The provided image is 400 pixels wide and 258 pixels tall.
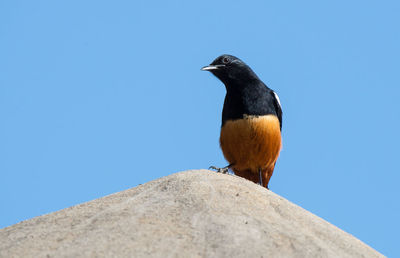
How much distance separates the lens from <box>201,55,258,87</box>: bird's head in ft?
29.0

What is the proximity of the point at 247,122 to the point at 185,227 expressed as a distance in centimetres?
332

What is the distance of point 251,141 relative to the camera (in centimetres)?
828

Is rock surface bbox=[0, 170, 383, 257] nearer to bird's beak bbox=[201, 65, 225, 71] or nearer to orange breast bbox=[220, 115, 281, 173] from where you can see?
orange breast bbox=[220, 115, 281, 173]

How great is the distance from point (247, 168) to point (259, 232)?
11.4 ft

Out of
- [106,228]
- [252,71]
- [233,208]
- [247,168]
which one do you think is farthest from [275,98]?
[106,228]

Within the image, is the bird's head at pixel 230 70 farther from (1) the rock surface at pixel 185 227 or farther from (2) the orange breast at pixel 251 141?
(1) the rock surface at pixel 185 227

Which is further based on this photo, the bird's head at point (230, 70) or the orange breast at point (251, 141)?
the bird's head at point (230, 70)

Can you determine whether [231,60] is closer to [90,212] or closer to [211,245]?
[90,212]

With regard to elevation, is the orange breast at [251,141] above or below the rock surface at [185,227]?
above

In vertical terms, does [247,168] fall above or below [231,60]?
below

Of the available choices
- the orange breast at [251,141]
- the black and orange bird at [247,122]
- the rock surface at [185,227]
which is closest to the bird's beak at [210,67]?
the black and orange bird at [247,122]

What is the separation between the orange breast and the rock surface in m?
1.66

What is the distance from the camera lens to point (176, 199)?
5891 millimetres

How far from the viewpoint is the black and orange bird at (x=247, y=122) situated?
8312mm
